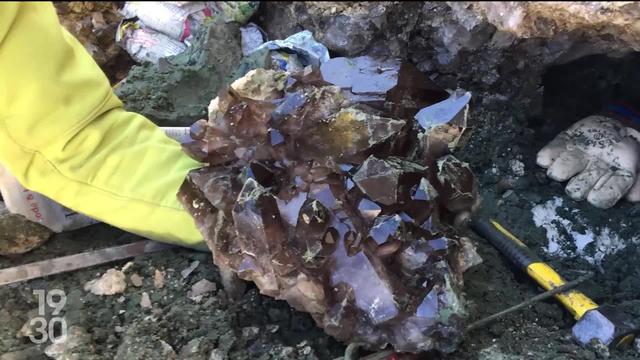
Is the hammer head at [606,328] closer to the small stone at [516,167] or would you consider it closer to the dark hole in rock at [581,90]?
the small stone at [516,167]

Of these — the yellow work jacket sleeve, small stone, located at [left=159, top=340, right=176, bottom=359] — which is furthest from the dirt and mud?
the yellow work jacket sleeve

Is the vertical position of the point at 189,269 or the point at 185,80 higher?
the point at 185,80

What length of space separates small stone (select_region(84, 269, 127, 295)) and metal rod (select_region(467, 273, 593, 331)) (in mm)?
640

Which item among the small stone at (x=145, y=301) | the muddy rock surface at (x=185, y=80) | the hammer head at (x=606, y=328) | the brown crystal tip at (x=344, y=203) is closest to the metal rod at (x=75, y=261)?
the small stone at (x=145, y=301)

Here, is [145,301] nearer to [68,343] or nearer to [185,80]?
[68,343]

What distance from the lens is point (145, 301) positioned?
1.35m

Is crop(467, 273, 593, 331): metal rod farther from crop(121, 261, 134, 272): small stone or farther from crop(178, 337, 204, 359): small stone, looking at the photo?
crop(121, 261, 134, 272): small stone

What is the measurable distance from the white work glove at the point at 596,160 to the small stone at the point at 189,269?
819 mm

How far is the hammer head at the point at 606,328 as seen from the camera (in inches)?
50.6

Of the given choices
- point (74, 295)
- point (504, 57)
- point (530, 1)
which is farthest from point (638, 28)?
point (74, 295)

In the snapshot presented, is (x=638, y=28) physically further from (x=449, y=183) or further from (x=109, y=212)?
(x=109, y=212)

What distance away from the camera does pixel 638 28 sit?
1318 millimetres

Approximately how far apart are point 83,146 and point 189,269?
305 mm

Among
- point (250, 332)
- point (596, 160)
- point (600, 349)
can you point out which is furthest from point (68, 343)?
point (596, 160)
